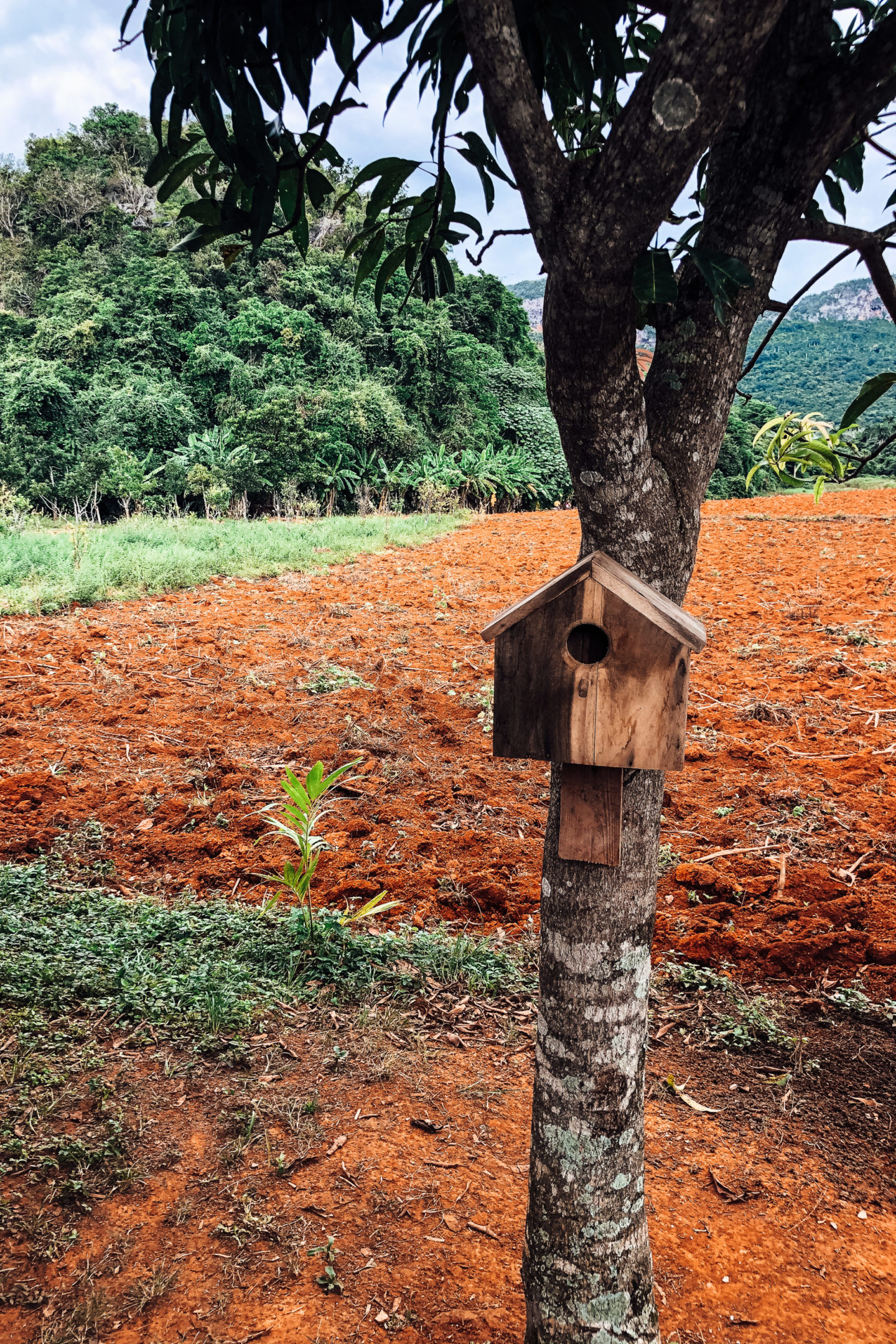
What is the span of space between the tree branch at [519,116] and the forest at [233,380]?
14.8 metres

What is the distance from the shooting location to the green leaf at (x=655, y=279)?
1.05 m

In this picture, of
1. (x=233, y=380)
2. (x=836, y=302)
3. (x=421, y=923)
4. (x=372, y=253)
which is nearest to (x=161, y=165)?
(x=372, y=253)

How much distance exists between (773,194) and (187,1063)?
99.8 inches

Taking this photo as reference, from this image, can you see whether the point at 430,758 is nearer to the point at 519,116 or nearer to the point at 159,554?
the point at 519,116

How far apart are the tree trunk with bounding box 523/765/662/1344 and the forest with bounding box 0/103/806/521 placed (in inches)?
583

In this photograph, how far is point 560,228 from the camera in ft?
3.69

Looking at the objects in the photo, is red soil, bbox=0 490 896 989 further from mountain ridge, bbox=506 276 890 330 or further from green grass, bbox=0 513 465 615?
mountain ridge, bbox=506 276 890 330

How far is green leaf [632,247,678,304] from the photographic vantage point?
105 centimetres

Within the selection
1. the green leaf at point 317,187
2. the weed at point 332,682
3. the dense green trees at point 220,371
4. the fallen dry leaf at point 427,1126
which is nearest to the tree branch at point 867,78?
the green leaf at point 317,187

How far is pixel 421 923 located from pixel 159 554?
6.74m

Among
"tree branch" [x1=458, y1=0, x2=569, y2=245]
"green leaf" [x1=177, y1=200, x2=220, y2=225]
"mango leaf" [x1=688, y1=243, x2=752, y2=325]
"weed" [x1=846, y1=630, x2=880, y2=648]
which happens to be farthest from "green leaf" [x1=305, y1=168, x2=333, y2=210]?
"weed" [x1=846, y1=630, x2=880, y2=648]

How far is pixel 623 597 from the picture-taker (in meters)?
1.23

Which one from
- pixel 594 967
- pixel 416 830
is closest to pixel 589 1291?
pixel 594 967

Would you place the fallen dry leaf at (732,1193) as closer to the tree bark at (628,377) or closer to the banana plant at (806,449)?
the tree bark at (628,377)
